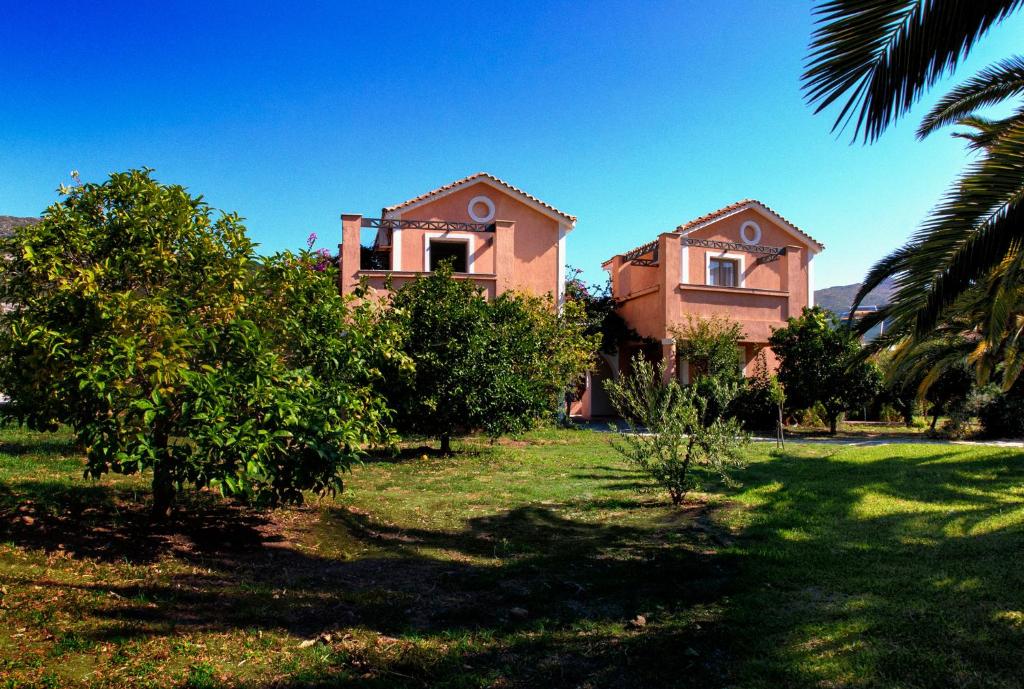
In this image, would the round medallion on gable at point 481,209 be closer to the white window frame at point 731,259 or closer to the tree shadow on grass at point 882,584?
the white window frame at point 731,259

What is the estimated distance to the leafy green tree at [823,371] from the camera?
19.4 metres

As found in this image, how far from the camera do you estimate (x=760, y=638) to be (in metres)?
4.29

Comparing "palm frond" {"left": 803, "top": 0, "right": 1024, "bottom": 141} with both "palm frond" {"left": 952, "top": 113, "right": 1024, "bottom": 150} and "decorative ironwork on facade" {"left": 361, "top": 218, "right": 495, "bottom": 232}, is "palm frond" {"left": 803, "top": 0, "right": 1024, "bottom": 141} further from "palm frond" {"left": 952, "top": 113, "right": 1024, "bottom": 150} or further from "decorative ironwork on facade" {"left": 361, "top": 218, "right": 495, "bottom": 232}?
"decorative ironwork on facade" {"left": 361, "top": 218, "right": 495, "bottom": 232}

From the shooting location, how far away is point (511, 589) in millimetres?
5383

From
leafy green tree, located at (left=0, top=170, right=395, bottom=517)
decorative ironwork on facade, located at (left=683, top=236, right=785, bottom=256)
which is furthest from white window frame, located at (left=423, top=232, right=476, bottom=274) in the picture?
leafy green tree, located at (left=0, top=170, right=395, bottom=517)

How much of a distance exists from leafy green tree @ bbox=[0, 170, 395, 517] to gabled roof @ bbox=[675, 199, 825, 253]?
19.8 metres

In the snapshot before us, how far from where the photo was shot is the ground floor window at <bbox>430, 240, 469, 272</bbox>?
22391 millimetres

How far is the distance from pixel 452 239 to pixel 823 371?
39.0 ft

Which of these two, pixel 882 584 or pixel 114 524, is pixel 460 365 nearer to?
pixel 114 524

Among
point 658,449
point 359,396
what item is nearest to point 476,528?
point 359,396

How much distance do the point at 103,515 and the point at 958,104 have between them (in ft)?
32.1

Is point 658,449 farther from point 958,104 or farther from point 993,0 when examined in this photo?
point 993,0

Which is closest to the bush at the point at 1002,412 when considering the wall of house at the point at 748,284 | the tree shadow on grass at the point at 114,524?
the wall of house at the point at 748,284

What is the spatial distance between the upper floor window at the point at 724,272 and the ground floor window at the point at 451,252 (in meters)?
8.97
